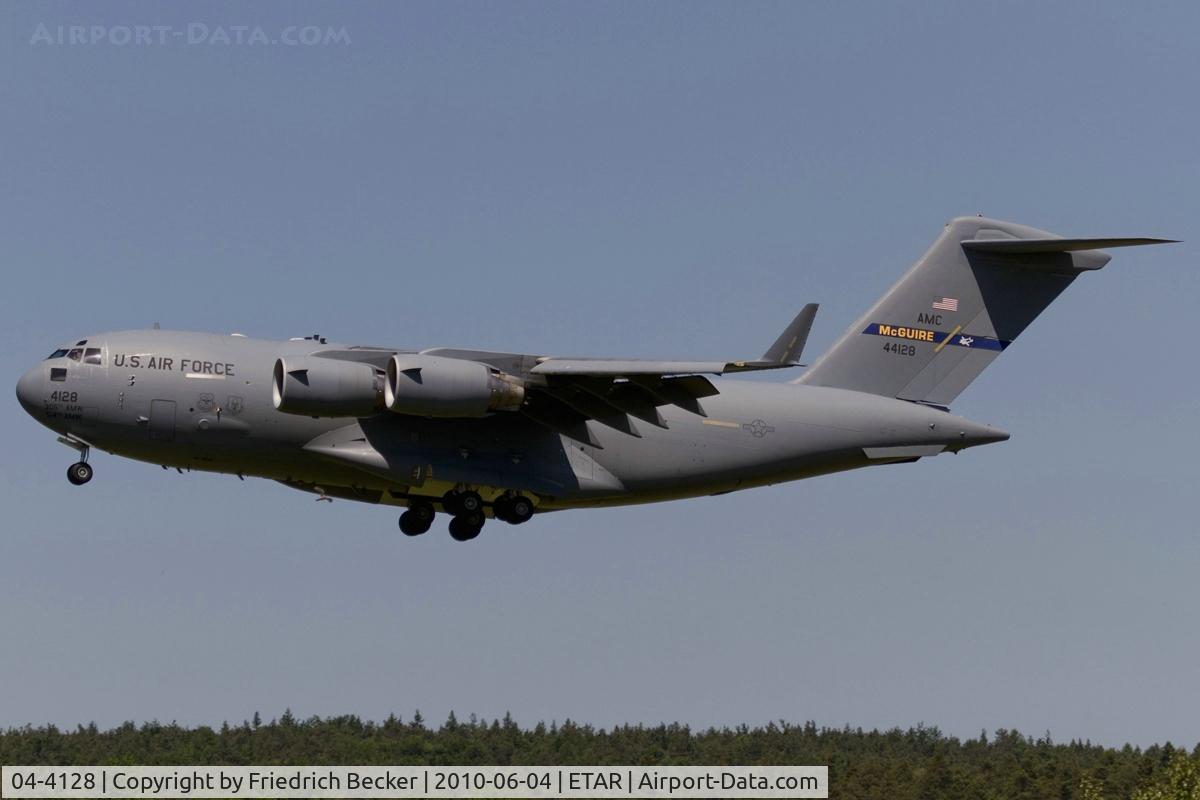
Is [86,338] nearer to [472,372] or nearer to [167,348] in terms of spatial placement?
[167,348]

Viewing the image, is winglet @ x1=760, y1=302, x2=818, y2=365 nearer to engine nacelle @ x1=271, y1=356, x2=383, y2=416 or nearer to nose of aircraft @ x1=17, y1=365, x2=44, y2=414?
engine nacelle @ x1=271, y1=356, x2=383, y2=416

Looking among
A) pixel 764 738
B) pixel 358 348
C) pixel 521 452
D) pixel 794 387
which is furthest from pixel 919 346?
pixel 764 738

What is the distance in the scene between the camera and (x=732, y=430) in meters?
22.7

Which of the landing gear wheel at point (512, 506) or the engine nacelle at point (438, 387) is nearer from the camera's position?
the engine nacelle at point (438, 387)

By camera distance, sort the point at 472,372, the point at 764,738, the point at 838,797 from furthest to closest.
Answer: the point at 764,738
the point at 838,797
the point at 472,372

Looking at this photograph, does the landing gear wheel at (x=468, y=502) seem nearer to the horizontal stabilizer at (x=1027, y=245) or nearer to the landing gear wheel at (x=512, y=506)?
the landing gear wheel at (x=512, y=506)

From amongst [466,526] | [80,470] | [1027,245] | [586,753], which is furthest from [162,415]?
[586,753]

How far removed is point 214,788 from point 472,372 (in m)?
8.73

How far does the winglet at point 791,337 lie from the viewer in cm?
1933

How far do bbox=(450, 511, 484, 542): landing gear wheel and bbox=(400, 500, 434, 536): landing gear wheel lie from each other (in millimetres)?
370

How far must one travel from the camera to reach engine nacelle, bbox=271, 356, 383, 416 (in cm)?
1981

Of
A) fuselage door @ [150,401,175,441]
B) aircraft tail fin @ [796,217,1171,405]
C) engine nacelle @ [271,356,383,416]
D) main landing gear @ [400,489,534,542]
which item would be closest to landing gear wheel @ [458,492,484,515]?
main landing gear @ [400,489,534,542]

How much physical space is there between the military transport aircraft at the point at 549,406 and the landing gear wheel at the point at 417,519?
21 millimetres
